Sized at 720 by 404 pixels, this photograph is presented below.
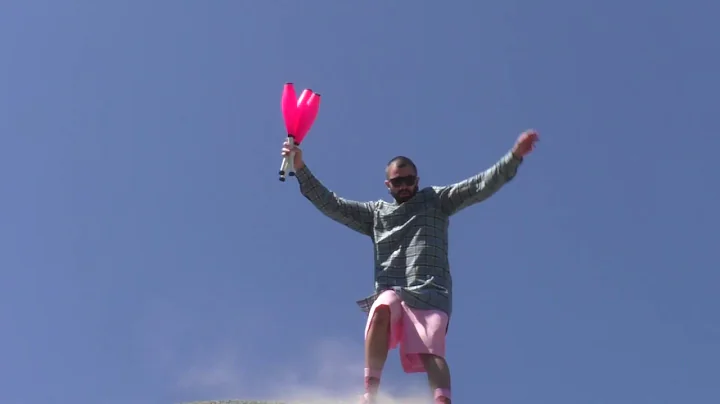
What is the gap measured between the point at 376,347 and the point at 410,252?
875 mm

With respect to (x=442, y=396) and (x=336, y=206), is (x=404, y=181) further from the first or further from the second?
(x=442, y=396)

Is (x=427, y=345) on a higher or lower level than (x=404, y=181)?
lower

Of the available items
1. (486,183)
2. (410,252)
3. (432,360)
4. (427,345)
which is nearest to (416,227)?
(410,252)

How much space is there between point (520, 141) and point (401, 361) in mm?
2035

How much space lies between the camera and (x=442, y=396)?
671 centimetres

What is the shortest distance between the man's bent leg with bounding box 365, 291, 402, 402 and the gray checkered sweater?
0.44 feet

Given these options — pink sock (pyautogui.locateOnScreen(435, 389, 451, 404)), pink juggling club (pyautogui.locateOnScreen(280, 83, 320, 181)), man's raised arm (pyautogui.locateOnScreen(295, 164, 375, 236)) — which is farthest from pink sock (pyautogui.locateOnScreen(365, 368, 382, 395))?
pink juggling club (pyautogui.locateOnScreen(280, 83, 320, 181))

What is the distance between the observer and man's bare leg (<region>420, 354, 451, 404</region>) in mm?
6723

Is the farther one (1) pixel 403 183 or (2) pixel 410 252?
(1) pixel 403 183

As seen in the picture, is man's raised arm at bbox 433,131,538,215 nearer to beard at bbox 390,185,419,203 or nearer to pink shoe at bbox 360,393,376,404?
beard at bbox 390,185,419,203

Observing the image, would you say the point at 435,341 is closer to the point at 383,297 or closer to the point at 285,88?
the point at 383,297

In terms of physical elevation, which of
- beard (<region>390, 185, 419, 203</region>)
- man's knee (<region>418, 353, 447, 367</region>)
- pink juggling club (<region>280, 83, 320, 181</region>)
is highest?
pink juggling club (<region>280, 83, 320, 181</region>)

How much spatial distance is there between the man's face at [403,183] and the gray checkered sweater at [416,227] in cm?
6

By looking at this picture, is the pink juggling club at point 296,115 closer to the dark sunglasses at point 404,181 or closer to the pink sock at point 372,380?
the dark sunglasses at point 404,181
